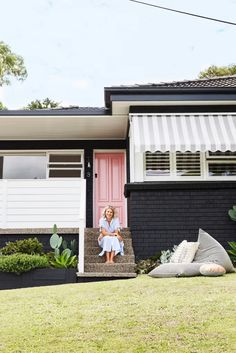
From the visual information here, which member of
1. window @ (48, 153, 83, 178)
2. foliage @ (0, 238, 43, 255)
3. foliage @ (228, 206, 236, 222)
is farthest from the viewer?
window @ (48, 153, 83, 178)

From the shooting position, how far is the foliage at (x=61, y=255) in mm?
10406

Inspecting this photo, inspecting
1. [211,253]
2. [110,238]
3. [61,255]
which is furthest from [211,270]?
[61,255]

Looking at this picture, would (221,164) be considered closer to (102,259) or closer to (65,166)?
(102,259)

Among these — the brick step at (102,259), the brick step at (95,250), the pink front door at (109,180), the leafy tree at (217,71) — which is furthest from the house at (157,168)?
the leafy tree at (217,71)

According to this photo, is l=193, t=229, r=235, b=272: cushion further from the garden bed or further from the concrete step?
the garden bed

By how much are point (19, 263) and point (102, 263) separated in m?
1.67

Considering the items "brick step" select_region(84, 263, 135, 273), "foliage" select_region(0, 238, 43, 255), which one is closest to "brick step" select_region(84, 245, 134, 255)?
"brick step" select_region(84, 263, 135, 273)

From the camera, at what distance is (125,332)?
504 centimetres

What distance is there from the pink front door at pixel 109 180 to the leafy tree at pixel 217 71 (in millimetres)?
16822

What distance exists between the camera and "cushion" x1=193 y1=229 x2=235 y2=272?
9578 millimetres

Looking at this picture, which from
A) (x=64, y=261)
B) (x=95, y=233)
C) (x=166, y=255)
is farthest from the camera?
(x=95, y=233)

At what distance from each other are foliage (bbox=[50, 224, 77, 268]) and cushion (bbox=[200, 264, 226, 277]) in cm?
272

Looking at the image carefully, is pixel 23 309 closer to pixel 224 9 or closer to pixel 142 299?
pixel 142 299

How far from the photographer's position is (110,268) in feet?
33.7
